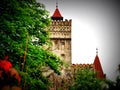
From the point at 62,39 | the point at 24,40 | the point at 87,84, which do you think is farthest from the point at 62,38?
the point at 87,84

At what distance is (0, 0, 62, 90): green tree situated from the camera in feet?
32.0

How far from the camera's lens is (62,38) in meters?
40.3

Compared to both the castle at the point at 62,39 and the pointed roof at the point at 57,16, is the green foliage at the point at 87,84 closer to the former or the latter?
the castle at the point at 62,39

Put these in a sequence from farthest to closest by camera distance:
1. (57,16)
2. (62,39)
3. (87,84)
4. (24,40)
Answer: (57,16) → (62,39) → (24,40) → (87,84)

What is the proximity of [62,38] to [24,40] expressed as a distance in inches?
1189

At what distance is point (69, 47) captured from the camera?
129 ft

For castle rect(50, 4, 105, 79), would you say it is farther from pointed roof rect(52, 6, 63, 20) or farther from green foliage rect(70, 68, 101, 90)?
green foliage rect(70, 68, 101, 90)

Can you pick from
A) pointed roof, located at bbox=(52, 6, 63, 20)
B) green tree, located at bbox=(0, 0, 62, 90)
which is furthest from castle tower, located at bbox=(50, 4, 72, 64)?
green tree, located at bbox=(0, 0, 62, 90)

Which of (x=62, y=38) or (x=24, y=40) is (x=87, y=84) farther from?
(x=62, y=38)

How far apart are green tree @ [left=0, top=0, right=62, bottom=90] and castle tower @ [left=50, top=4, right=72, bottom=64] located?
1052 inches

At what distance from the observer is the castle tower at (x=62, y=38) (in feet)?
128

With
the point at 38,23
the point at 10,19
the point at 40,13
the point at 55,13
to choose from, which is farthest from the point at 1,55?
the point at 55,13

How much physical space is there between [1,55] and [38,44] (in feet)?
10.2

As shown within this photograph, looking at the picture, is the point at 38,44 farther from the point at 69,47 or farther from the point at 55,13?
the point at 55,13
